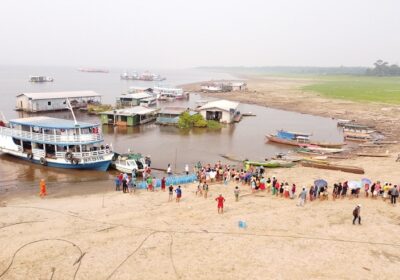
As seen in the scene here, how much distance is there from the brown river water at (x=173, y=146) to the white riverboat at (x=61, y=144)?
0.81 m

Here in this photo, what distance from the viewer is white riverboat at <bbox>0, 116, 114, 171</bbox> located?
31672mm

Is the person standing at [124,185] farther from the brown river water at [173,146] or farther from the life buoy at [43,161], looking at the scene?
the life buoy at [43,161]

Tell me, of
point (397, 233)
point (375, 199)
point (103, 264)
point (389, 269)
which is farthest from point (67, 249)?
point (375, 199)

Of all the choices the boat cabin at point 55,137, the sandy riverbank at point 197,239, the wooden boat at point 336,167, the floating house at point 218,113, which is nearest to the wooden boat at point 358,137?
the wooden boat at point 336,167

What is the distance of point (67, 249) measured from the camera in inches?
642

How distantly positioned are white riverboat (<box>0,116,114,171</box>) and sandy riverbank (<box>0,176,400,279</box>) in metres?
8.58

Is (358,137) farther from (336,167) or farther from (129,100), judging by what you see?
(129,100)

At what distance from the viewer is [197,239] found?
17.2 meters

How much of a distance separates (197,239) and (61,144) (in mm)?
19377

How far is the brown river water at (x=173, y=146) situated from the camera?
95.8 ft

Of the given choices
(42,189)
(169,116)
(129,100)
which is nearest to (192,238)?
(42,189)

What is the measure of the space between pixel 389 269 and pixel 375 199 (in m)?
8.57

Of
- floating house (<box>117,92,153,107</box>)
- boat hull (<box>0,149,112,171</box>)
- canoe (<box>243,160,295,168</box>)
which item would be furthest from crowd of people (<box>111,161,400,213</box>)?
floating house (<box>117,92,153,107</box>)

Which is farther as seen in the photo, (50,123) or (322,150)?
(322,150)
